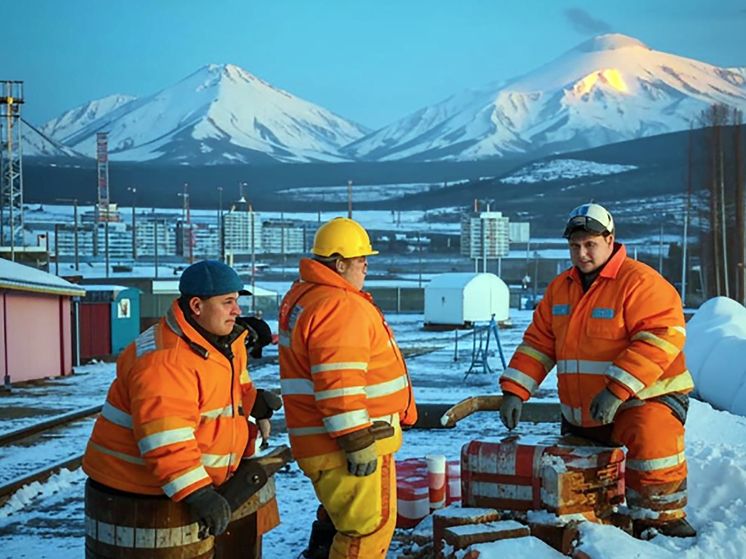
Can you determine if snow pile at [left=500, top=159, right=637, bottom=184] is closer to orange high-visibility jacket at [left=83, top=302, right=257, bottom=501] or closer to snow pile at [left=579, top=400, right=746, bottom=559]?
snow pile at [left=579, top=400, right=746, bottom=559]

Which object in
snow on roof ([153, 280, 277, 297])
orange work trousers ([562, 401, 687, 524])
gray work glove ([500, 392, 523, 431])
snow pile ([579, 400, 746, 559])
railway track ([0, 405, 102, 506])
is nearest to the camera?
snow pile ([579, 400, 746, 559])

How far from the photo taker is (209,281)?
4258mm

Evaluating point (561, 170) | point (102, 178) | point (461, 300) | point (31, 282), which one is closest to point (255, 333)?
point (31, 282)

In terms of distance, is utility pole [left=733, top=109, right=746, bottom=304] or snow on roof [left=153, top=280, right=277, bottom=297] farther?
utility pole [left=733, top=109, right=746, bottom=304]

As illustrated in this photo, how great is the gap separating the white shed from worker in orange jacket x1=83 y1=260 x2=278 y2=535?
32927 millimetres

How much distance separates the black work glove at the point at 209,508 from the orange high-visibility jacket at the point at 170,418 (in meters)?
0.04

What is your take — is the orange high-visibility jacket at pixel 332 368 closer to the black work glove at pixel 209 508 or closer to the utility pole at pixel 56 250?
the black work glove at pixel 209 508

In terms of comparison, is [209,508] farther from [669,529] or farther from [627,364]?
[669,529]

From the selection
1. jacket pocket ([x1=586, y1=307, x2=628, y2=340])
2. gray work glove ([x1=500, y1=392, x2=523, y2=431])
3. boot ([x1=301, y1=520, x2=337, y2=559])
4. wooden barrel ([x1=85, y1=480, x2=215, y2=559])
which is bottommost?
boot ([x1=301, y1=520, x2=337, y2=559])

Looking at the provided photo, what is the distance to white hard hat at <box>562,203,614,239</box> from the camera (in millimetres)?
5480

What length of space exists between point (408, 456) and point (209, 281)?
6.29 m

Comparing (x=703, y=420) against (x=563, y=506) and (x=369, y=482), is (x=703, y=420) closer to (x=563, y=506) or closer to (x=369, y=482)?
(x=563, y=506)

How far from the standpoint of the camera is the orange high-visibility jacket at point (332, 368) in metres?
4.52

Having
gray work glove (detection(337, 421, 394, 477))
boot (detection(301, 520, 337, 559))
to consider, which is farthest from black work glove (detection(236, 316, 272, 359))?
boot (detection(301, 520, 337, 559))
